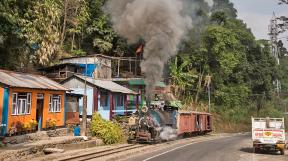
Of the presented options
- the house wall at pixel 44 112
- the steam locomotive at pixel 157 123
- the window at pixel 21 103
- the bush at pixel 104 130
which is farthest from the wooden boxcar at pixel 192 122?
the window at pixel 21 103

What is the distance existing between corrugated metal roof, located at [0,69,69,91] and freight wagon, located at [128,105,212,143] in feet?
21.3

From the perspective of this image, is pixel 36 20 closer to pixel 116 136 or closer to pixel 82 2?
pixel 116 136

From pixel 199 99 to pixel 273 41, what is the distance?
43.4 meters

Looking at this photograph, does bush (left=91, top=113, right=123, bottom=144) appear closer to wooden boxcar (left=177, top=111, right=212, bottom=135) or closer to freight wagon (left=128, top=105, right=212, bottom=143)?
freight wagon (left=128, top=105, right=212, bottom=143)

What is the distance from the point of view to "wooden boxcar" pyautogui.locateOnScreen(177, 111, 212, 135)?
3069cm

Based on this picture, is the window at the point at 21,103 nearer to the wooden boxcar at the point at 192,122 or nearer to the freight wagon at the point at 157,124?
the freight wagon at the point at 157,124

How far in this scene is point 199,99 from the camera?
187ft

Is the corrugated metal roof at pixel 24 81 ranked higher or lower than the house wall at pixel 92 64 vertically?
lower

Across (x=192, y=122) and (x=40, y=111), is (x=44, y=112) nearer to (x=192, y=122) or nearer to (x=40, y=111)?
(x=40, y=111)

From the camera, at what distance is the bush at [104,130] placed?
2634 centimetres

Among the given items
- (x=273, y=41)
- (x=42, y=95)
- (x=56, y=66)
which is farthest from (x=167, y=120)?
(x=273, y=41)

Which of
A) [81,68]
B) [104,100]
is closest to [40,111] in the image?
[104,100]

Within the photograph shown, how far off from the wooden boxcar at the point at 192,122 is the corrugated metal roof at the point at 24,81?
35.5ft

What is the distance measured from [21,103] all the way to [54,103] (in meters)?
4.34
